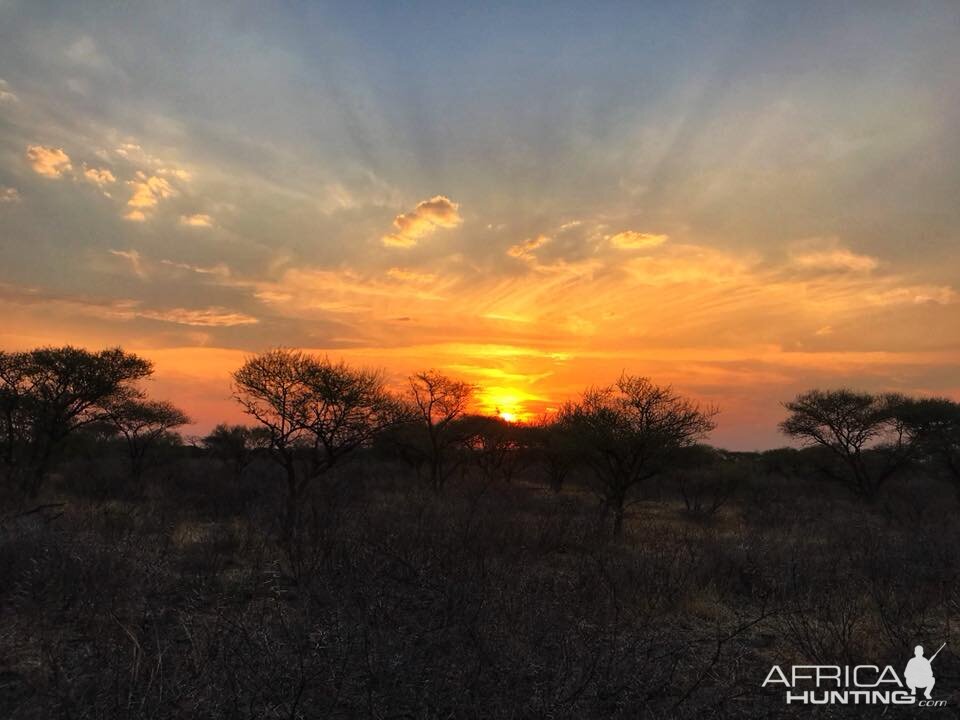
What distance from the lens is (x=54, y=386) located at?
2236 centimetres

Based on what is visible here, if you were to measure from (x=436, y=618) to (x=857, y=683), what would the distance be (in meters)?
4.44

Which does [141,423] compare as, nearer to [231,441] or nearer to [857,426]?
[231,441]

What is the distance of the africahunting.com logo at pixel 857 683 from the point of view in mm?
5102

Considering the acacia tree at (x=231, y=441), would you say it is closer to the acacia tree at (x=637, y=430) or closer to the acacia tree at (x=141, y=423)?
the acacia tree at (x=141, y=423)

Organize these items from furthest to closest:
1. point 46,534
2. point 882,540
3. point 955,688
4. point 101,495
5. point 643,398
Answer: point 643,398, point 101,495, point 882,540, point 46,534, point 955,688

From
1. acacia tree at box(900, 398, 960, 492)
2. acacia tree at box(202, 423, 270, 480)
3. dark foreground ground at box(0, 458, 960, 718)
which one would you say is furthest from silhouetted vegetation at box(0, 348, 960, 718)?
acacia tree at box(202, 423, 270, 480)

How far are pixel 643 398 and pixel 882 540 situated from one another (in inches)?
339

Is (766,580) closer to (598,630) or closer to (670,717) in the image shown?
(598,630)

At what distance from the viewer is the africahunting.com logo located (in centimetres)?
510

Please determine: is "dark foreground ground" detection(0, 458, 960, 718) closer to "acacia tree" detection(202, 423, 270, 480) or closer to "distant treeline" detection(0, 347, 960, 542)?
"distant treeline" detection(0, 347, 960, 542)

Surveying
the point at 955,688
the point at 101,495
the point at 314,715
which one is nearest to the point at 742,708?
the point at 955,688

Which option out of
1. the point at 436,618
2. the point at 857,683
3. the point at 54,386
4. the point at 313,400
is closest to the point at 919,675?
the point at 857,683

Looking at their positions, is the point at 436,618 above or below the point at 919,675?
above

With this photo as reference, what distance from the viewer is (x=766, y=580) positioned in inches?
356
